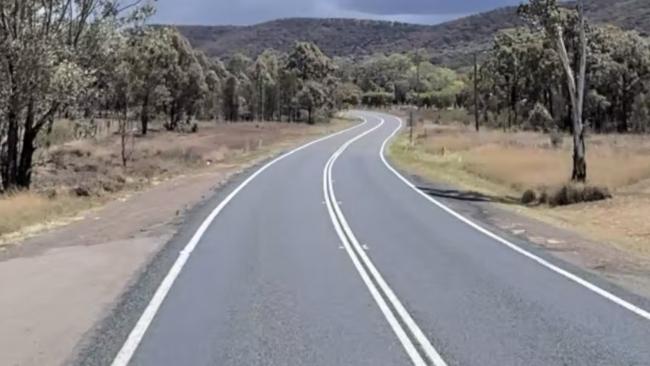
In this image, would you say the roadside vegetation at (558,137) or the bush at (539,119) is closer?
the roadside vegetation at (558,137)

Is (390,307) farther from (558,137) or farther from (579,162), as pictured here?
(558,137)

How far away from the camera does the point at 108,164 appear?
185ft

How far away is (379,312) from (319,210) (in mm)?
14571

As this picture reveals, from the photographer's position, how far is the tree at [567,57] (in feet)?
98.1

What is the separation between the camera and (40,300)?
11328mm

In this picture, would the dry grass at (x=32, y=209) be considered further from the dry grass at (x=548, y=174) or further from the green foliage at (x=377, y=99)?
the green foliage at (x=377, y=99)

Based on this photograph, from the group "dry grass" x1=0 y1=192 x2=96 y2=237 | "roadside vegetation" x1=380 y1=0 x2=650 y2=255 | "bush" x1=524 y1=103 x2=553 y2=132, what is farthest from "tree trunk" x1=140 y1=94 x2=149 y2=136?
"dry grass" x1=0 y1=192 x2=96 y2=237

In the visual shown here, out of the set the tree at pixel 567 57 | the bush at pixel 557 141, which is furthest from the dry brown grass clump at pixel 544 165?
the tree at pixel 567 57

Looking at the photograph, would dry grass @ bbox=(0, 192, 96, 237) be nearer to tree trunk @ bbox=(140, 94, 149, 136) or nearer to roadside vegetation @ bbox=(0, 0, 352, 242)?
roadside vegetation @ bbox=(0, 0, 352, 242)

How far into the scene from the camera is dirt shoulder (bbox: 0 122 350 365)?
9.20 meters

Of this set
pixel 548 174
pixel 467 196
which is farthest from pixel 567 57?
pixel 548 174

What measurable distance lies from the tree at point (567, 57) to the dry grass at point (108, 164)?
15.5m

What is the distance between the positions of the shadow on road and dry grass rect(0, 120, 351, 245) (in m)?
11.0

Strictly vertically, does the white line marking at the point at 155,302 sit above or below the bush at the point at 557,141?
below
